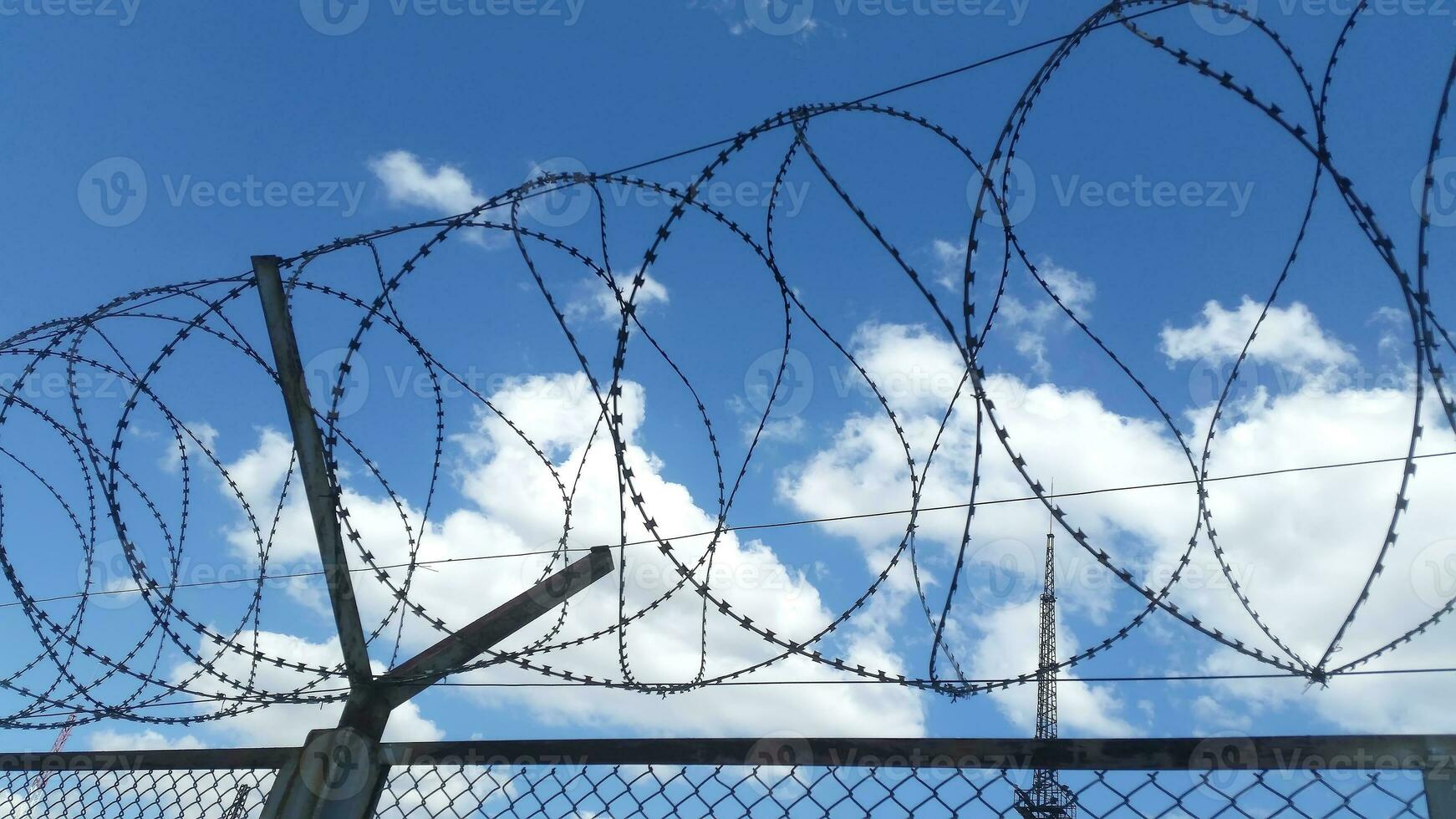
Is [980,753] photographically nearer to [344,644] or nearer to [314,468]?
[344,644]

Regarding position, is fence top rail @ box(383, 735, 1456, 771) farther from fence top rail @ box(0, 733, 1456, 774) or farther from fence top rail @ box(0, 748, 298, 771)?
fence top rail @ box(0, 748, 298, 771)

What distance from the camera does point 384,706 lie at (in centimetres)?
308

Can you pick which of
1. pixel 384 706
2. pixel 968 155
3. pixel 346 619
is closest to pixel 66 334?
pixel 346 619

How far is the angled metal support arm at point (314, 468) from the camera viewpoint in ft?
10.9

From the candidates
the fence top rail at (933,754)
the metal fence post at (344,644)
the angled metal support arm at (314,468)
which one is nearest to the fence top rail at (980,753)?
the fence top rail at (933,754)

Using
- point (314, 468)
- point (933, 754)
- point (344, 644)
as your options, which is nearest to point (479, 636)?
point (344, 644)

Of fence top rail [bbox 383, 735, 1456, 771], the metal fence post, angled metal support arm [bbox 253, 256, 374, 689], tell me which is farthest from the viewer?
angled metal support arm [bbox 253, 256, 374, 689]

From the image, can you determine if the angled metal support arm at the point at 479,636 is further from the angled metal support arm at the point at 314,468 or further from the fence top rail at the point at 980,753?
the fence top rail at the point at 980,753

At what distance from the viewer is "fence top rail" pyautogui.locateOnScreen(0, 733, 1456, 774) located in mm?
1949

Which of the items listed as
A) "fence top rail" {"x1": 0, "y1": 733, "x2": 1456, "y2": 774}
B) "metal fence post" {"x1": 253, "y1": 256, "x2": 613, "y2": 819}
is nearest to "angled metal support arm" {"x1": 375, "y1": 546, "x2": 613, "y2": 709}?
"metal fence post" {"x1": 253, "y1": 256, "x2": 613, "y2": 819}

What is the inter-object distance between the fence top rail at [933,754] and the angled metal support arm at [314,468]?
499 mm

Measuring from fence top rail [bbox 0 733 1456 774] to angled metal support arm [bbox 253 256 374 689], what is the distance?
499 millimetres

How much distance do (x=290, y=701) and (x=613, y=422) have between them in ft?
5.90

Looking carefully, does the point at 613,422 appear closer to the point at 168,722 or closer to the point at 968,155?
the point at 968,155
